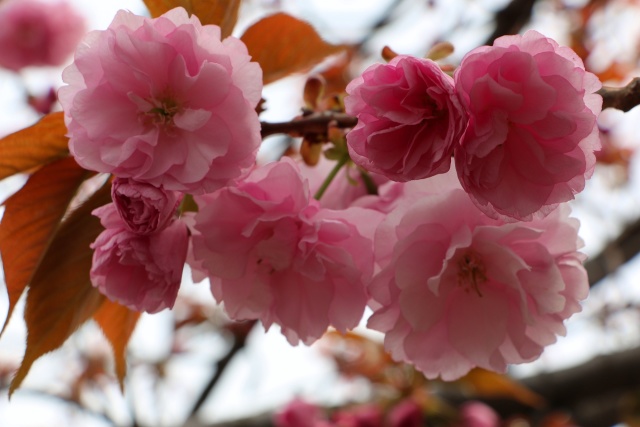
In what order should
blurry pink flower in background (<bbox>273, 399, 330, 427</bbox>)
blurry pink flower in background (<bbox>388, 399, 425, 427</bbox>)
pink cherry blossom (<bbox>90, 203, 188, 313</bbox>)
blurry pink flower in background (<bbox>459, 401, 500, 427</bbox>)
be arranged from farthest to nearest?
blurry pink flower in background (<bbox>459, 401, 500, 427</bbox>) < blurry pink flower in background (<bbox>273, 399, 330, 427</bbox>) < blurry pink flower in background (<bbox>388, 399, 425, 427</bbox>) < pink cherry blossom (<bbox>90, 203, 188, 313</bbox>)

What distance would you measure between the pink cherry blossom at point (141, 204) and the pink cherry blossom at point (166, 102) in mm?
10

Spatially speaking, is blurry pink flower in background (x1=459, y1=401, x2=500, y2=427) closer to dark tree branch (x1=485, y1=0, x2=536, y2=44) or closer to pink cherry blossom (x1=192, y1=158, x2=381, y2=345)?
dark tree branch (x1=485, y1=0, x2=536, y2=44)

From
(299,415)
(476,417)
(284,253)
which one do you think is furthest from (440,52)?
(476,417)

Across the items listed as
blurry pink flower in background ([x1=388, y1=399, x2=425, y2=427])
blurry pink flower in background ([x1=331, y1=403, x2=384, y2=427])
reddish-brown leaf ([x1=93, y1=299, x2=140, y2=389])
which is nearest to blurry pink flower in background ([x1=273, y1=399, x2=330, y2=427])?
blurry pink flower in background ([x1=331, y1=403, x2=384, y2=427])

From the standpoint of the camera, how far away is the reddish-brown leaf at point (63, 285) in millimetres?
721

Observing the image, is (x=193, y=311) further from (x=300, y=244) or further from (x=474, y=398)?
(x=300, y=244)

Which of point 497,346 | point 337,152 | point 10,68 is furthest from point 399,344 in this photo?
point 10,68

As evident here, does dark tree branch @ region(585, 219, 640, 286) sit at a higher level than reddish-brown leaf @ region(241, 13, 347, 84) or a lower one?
lower

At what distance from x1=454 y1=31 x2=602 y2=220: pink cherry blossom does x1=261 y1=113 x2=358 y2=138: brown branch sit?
20cm

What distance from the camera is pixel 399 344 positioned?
0.73 metres

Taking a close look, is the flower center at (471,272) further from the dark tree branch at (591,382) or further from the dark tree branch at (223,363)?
the dark tree branch at (223,363)

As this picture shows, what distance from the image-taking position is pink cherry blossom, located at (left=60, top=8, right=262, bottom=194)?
61 cm

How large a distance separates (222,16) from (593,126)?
39cm

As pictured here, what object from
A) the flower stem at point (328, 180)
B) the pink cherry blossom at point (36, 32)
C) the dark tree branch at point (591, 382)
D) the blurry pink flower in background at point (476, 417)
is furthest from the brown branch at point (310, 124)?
the pink cherry blossom at point (36, 32)
